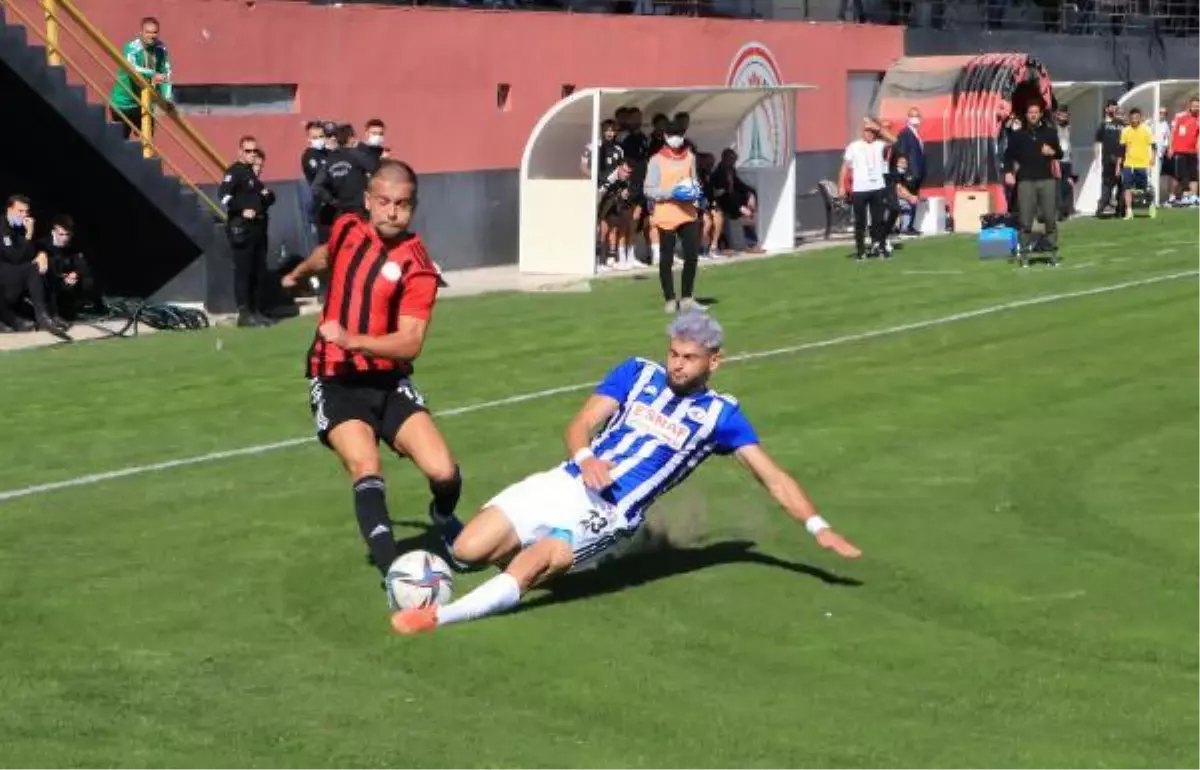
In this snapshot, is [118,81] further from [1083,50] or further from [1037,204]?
[1083,50]

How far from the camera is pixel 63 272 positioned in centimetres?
2302

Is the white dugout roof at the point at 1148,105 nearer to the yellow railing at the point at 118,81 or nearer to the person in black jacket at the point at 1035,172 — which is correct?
the person in black jacket at the point at 1035,172

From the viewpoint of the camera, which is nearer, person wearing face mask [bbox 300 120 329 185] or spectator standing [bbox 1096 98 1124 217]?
person wearing face mask [bbox 300 120 329 185]

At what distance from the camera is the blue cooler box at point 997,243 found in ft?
99.0

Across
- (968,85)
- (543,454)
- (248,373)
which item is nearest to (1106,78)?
(968,85)

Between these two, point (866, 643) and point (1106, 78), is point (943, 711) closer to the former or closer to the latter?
point (866, 643)

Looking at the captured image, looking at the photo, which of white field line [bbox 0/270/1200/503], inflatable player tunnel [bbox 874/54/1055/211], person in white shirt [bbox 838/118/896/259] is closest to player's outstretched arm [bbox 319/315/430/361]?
white field line [bbox 0/270/1200/503]

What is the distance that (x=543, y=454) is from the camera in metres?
14.3

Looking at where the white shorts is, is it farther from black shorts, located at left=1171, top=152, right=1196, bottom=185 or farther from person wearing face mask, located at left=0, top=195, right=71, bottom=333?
black shorts, located at left=1171, top=152, right=1196, bottom=185

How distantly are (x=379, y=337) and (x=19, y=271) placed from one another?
13465 mm

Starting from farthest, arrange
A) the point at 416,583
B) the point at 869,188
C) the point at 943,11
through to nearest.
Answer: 1. the point at 943,11
2. the point at 869,188
3. the point at 416,583

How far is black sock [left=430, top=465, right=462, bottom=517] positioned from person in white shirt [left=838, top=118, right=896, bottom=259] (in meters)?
21.3

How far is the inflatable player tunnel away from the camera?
3897 centimetres

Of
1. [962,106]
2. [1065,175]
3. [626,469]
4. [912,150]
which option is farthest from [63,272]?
[1065,175]
